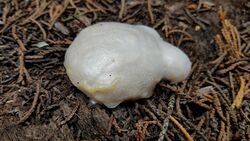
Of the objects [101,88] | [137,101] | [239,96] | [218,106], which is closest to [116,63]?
[101,88]

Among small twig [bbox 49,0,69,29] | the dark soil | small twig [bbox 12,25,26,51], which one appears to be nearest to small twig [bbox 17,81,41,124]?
the dark soil

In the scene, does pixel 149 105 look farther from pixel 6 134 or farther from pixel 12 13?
pixel 12 13

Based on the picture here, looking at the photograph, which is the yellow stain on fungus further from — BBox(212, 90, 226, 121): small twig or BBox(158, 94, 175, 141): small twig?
BBox(212, 90, 226, 121): small twig

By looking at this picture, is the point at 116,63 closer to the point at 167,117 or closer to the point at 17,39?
the point at 167,117

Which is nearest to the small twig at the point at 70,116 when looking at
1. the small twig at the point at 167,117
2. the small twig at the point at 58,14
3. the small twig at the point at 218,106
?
the small twig at the point at 167,117

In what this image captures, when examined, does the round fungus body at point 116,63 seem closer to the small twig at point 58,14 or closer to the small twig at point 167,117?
the small twig at point 167,117

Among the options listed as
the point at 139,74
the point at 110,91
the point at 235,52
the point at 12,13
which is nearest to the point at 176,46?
the point at 235,52
